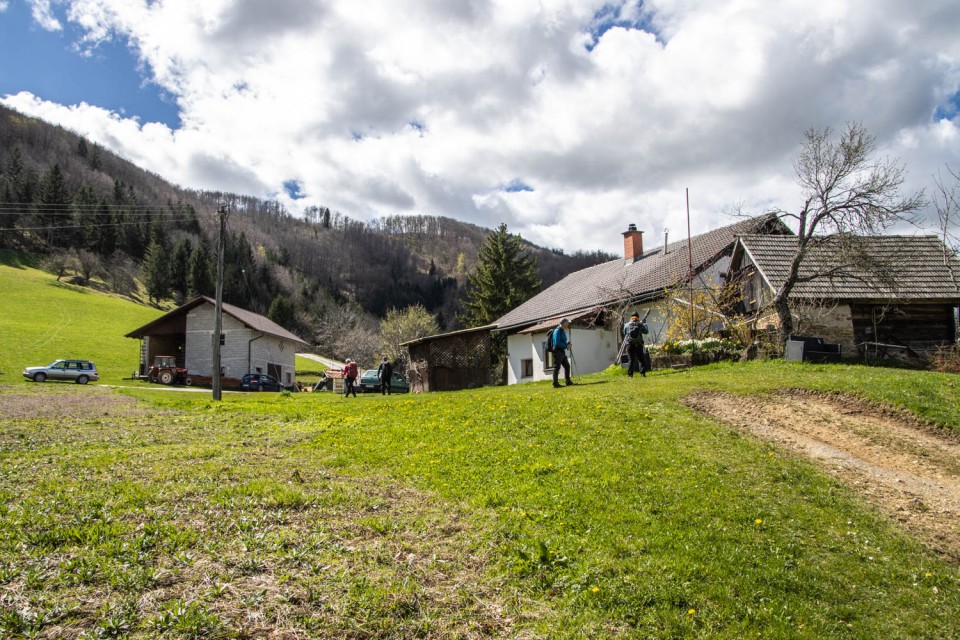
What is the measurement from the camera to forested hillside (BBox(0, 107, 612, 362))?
8750 centimetres

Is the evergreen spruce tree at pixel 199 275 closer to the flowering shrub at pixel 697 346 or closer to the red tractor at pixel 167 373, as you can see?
the red tractor at pixel 167 373

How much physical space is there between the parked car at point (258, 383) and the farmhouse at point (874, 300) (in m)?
35.0

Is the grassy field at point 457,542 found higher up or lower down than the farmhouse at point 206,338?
lower down

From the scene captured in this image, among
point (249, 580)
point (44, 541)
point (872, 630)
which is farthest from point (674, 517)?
point (44, 541)

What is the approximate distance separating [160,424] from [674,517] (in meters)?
11.1

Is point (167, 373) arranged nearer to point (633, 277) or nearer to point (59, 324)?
point (59, 324)

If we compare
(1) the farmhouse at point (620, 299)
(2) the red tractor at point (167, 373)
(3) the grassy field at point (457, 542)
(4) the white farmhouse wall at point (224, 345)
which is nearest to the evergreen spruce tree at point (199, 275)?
(4) the white farmhouse wall at point (224, 345)

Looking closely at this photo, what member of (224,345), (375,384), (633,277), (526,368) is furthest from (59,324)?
(633,277)

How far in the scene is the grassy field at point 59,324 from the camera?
143 feet

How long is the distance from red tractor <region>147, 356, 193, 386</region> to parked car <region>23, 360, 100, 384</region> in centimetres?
385

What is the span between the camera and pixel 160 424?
1267 cm

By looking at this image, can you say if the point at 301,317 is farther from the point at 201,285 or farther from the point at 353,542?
the point at 353,542

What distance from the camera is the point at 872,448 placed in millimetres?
9969

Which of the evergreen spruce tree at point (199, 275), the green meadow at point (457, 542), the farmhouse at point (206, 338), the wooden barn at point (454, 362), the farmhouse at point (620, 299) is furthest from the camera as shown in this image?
the evergreen spruce tree at point (199, 275)
